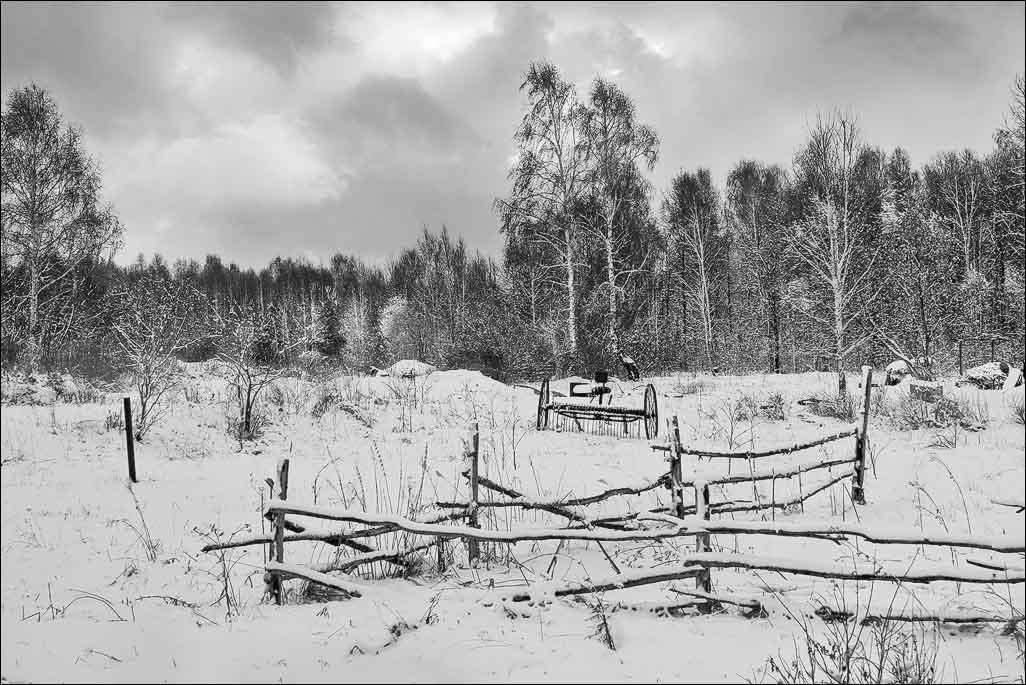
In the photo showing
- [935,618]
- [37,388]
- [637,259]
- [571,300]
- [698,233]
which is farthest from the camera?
[698,233]

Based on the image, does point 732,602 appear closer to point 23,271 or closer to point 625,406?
point 625,406

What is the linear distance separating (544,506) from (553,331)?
13551mm

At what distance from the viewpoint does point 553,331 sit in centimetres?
1678


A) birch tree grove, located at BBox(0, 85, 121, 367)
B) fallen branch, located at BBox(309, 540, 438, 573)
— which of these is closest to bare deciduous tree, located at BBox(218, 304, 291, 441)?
birch tree grove, located at BBox(0, 85, 121, 367)

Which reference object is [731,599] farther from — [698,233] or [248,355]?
[698,233]

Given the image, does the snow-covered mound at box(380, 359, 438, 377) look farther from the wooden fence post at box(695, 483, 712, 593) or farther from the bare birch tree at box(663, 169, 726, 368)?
the wooden fence post at box(695, 483, 712, 593)

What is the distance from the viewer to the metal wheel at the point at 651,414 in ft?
29.4

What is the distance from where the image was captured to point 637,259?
56.7 ft

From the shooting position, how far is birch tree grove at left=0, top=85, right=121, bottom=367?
437 inches

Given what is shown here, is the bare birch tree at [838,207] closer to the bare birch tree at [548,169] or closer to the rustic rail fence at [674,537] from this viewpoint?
the bare birch tree at [548,169]

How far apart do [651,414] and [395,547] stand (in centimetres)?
642

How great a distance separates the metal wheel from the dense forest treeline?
232 inches

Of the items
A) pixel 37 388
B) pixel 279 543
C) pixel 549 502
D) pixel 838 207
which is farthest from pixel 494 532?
pixel 838 207

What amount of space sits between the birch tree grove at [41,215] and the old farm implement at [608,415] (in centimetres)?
955
